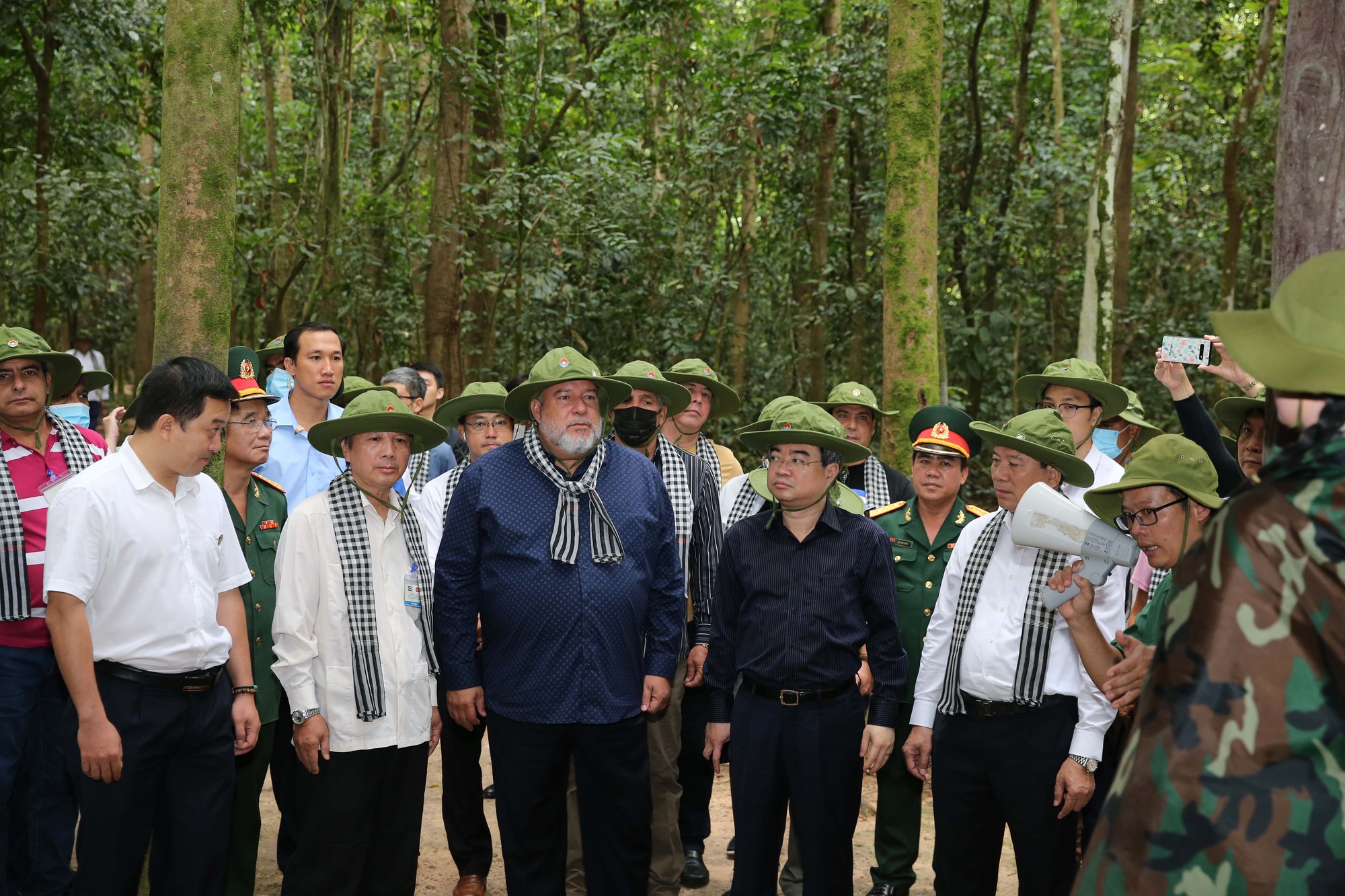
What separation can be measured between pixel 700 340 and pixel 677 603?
917 centimetres

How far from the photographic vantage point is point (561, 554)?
429 centimetres

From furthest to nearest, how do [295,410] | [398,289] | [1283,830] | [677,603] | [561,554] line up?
[398,289] → [295,410] → [677,603] → [561,554] → [1283,830]

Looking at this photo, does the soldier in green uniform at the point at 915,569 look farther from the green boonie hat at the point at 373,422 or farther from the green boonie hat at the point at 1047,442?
the green boonie hat at the point at 373,422

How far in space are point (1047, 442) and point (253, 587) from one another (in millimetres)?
3226

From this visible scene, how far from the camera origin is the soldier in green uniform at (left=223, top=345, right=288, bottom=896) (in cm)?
458

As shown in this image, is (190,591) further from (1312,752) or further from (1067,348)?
(1067,348)

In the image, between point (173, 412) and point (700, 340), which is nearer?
point (173, 412)

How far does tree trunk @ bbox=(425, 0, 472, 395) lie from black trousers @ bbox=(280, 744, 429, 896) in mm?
6758

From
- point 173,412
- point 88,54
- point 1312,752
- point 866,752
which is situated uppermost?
point 88,54

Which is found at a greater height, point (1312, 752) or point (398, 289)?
point (398, 289)

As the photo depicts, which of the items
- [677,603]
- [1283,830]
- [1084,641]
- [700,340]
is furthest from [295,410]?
→ [700,340]

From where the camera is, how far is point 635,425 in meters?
5.61

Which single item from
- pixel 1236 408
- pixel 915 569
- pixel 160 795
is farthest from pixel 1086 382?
pixel 160 795

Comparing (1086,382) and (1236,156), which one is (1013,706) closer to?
(1086,382)
